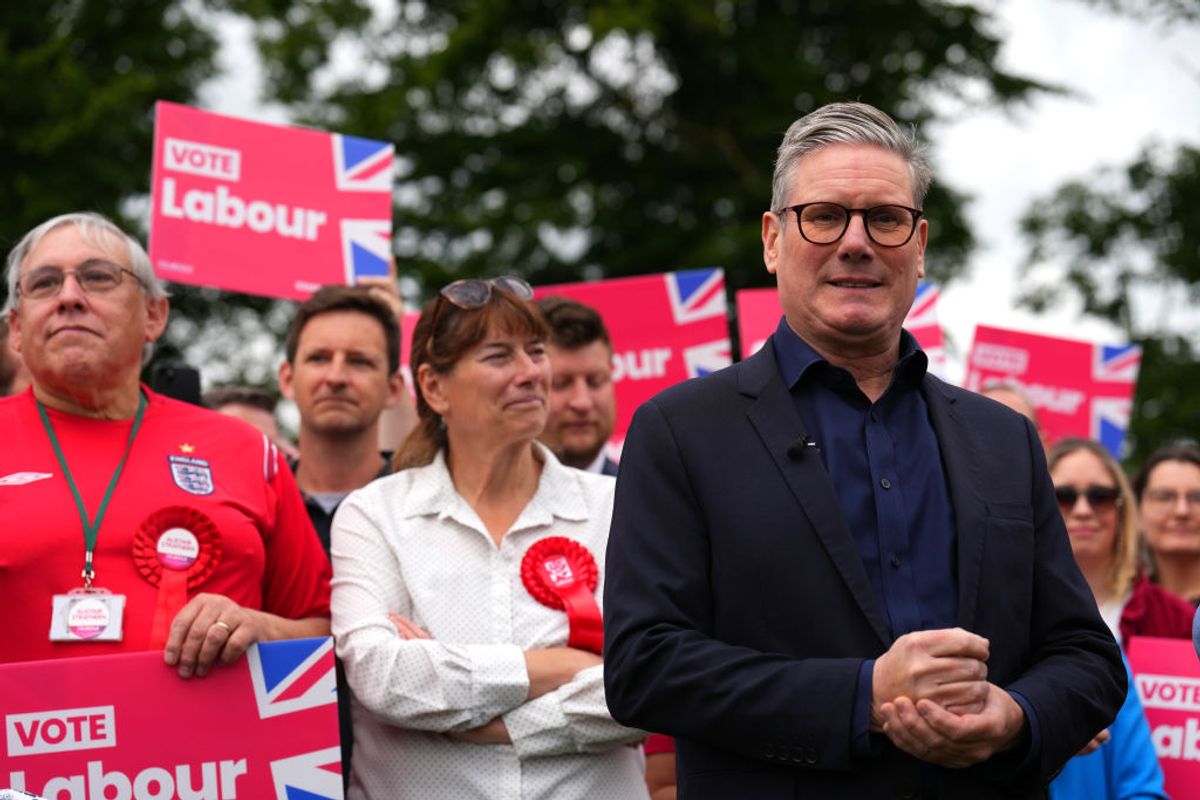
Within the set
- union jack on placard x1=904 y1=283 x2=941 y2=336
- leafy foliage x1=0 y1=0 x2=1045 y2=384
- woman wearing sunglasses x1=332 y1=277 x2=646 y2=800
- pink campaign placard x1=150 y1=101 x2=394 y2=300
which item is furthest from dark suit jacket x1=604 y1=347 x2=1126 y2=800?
leafy foliage x1=0 y1=0 x2=1045 y2=384

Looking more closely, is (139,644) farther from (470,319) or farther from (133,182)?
(133,182)

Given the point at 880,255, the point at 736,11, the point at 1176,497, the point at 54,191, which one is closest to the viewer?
the point at 880,255

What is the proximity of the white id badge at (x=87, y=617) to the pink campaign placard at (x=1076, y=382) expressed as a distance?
535 centimetres

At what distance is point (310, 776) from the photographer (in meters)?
3.86

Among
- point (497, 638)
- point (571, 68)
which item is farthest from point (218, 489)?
point (571, 68)

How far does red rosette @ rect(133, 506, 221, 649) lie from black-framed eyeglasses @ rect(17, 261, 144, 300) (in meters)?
0.65

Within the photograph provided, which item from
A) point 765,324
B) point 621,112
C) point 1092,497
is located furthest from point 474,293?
point 621,112

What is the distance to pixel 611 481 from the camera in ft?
15.0

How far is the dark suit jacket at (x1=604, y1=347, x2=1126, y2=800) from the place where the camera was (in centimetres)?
280

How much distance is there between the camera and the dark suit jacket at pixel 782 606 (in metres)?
2.80

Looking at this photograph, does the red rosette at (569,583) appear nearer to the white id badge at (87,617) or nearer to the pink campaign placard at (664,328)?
the white id badge at (87,617)

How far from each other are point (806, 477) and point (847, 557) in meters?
0.17

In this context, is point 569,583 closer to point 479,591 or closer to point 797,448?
point 479,591

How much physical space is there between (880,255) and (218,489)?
75.6 inches
